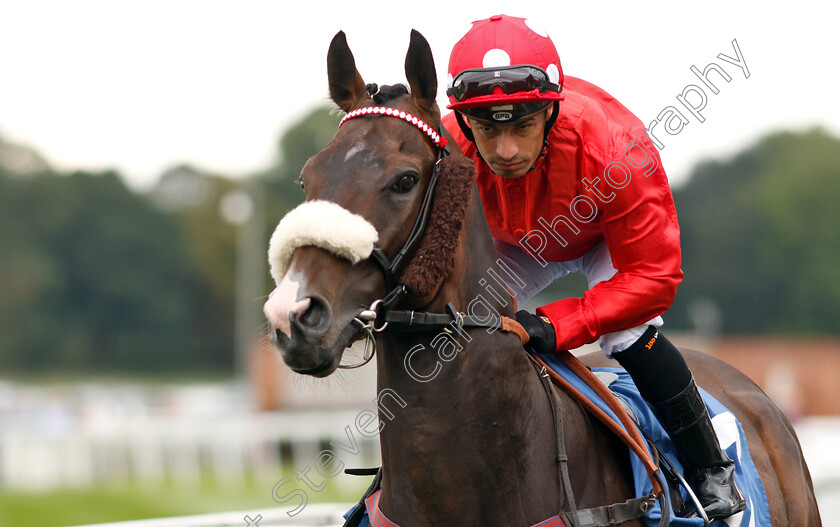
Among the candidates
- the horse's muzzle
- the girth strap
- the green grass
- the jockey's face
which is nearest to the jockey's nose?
the jockey's face

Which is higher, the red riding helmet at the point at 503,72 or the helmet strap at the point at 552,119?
the red riding helmet at the point at 503,72

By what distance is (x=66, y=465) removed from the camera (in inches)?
630

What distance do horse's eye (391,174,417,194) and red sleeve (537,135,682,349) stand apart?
2.76ft

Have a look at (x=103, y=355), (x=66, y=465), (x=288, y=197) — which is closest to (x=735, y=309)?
(x=288, y=197)

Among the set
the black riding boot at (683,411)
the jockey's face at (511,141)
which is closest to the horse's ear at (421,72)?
the jockey's face at (511,141)

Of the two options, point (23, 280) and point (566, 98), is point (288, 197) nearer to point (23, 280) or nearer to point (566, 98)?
point (23, 280)

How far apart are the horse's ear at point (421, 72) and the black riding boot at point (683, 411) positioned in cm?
129

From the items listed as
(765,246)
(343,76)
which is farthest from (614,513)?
(765,246)

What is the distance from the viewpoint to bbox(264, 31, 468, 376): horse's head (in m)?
2.67

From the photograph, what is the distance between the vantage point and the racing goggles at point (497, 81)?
131 inches

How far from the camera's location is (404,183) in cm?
296

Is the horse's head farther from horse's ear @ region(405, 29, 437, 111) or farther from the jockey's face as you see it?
the jockey's face

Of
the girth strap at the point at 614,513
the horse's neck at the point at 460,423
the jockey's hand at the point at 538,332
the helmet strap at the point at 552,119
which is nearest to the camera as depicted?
the horse's neck at the point at 460,423

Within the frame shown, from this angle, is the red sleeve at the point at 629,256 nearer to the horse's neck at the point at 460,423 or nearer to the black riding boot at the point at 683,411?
the black riding boot at the point at 683,411
